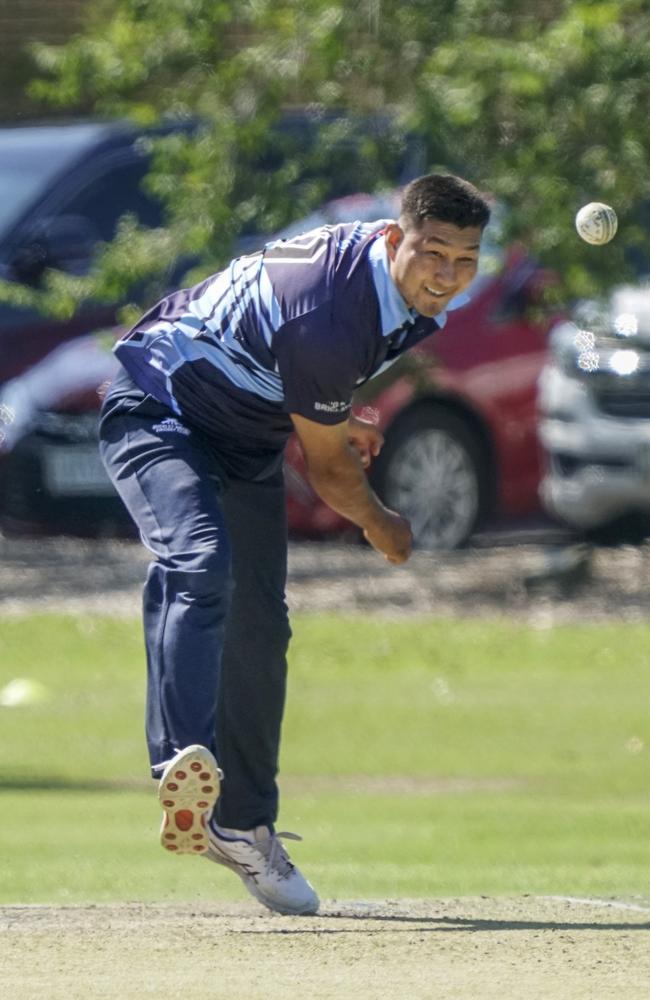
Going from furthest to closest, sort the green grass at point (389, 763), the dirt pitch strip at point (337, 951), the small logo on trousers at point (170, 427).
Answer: the green grass at point (389, 763) → the small logo on trousers at point (170, 427) → the dirt pitch strip at point (337, 951)

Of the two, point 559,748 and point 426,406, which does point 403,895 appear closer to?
point 559,748

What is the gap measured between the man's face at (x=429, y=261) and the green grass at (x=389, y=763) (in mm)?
1902

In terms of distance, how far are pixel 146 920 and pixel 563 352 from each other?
9660 millimetres

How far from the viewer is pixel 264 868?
6.41 meters

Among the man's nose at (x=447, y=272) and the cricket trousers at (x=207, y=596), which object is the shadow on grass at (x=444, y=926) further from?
the man's nose at (x=447, y=272)

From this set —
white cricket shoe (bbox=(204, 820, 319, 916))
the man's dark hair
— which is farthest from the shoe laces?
the man's dark hair

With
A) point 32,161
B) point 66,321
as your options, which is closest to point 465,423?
point 66,321

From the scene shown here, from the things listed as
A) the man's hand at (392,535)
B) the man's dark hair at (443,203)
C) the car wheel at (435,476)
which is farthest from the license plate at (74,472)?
the man's dark hair at (443,203)

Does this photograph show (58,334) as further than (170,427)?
Yes

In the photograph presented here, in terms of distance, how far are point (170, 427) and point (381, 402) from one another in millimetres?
9365

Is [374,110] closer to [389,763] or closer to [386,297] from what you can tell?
[389,763]

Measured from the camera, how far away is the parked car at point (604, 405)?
1530 cm

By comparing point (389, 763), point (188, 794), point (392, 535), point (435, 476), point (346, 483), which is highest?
point (346, 483)

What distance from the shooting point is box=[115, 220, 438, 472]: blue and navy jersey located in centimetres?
591
